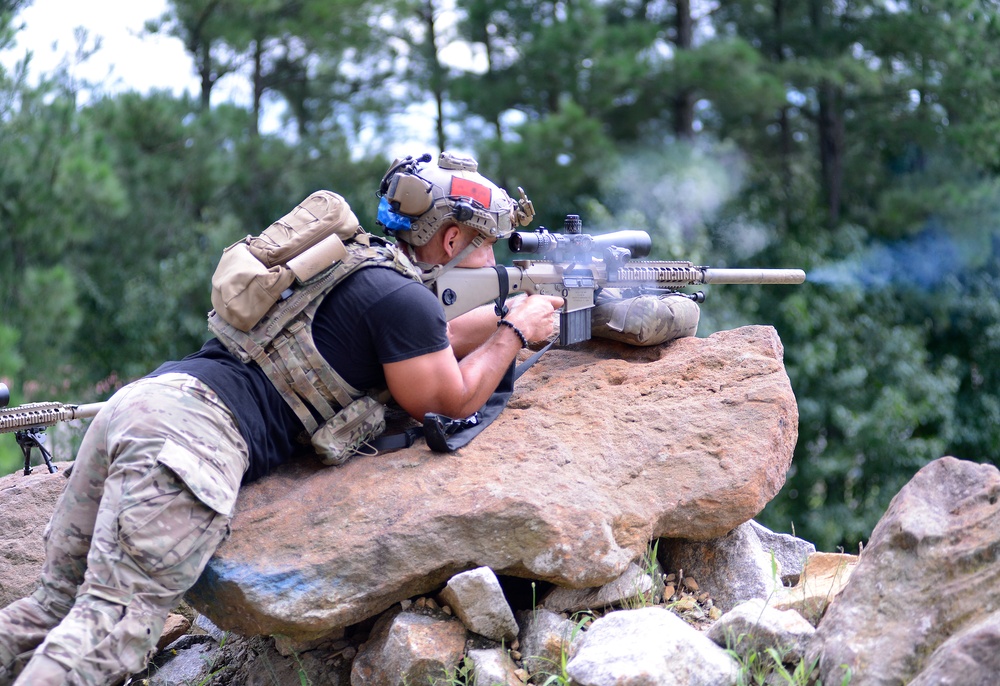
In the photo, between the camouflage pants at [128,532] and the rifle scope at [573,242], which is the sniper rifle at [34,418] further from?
the rifle scope at [573,242]

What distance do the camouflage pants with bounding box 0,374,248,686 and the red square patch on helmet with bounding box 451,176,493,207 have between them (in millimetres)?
1592

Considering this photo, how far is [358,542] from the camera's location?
13.6ft

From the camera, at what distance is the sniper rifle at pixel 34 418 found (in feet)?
16.6

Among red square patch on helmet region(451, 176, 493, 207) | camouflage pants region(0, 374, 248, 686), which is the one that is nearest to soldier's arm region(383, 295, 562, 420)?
red square patch on helmet region(451, 176, 493, 207)

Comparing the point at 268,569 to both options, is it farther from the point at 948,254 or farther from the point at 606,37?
the point at 948,254

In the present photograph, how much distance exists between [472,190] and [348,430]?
134 centimetres

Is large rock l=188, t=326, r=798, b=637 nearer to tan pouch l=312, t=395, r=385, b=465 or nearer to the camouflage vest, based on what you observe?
tan pouch l=312, t=395, r=385, b=465

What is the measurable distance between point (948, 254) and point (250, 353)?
15.0 metres

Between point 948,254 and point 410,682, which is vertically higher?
point 410,682

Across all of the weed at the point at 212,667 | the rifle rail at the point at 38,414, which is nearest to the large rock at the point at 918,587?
the weed at the point at 212,667

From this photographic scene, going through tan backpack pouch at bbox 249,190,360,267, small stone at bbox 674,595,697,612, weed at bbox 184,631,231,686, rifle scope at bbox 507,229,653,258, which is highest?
tan backpack pouch at bbox 249,190,360,267

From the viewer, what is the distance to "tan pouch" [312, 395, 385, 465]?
4.45 m

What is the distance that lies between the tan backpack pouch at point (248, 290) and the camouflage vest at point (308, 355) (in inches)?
2.1

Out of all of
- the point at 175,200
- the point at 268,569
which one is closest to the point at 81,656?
the point at 268,569
